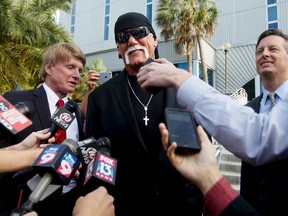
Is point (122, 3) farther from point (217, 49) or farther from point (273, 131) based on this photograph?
point (273, 131)

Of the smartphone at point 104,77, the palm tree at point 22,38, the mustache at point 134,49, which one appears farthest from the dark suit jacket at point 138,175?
the palm tree at point 22,38

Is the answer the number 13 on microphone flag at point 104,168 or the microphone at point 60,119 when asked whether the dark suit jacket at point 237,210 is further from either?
the microphone at point 60,119

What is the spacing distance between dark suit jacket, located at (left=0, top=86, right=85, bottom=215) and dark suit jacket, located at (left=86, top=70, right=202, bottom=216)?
467 mm

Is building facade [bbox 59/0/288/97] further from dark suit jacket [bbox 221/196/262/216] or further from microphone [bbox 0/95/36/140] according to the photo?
dark suit jacket [bbox 221/196/262/216]

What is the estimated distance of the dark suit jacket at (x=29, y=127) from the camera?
2.21m

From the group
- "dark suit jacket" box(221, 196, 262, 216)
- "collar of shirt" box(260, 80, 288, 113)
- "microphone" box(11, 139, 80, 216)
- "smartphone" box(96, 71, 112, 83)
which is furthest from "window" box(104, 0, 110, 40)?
"dark suit jacket" box(221, 196, 262, 216)

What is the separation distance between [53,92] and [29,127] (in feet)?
1.69

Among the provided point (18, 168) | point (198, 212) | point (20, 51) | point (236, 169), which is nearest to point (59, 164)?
point (18, 168)

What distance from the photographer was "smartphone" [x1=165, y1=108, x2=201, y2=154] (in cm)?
112

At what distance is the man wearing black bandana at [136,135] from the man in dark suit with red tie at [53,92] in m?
0.42

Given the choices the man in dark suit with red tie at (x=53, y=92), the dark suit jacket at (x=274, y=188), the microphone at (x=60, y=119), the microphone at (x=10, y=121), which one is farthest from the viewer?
the man in dark suit with red tie at (x=53, y=92)

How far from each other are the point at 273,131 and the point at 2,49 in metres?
11.3

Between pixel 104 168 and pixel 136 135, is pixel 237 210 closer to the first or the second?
pixel 104 168

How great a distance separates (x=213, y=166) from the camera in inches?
43.6
